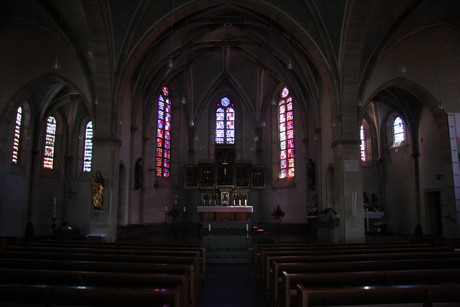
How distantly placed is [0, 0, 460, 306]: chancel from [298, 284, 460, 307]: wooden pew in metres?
2.39

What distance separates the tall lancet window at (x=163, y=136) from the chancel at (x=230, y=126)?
15cm

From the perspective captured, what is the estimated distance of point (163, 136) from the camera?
1099 inches

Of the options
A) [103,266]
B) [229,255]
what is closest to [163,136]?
[229,255]

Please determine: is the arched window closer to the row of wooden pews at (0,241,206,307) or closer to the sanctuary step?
the sanctuary step

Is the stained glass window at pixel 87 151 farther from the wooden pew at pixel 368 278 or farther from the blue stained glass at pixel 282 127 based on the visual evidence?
the wooden pew at pixel 368 278

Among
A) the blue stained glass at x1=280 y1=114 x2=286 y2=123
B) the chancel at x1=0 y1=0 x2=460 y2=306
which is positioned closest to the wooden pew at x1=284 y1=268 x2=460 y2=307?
the chancel at x1=0 y1=0 x2=460 y2=306

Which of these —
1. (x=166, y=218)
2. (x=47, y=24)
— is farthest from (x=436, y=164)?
(x=47, y=24)

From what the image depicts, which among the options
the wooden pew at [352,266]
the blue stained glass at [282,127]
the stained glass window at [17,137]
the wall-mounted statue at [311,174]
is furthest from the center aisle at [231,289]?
the blue stained glass at [282,127]

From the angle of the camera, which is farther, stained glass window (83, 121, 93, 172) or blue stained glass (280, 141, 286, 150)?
blue stained glass (280, 141, 286, 150)

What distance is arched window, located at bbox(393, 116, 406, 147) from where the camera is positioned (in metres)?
25.4

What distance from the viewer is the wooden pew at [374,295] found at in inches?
145

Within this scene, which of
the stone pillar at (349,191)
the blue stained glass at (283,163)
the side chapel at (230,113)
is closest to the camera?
the stone pillar at (349,191)

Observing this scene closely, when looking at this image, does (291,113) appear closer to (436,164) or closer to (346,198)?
(436,164)

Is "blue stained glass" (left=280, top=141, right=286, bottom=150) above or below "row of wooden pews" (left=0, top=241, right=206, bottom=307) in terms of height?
above
